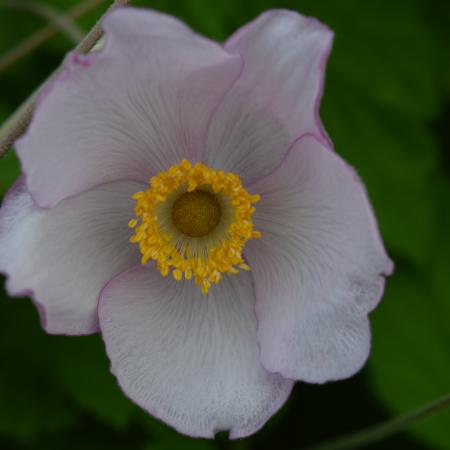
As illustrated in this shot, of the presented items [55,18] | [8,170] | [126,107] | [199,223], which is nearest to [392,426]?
[199,223]

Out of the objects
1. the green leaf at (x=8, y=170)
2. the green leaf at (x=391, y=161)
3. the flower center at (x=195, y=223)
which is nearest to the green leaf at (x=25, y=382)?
the green leaf at (x=8, y=170)

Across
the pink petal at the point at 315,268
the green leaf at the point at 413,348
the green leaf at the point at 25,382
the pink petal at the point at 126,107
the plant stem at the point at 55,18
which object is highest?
the pink petal at the point at 126,107

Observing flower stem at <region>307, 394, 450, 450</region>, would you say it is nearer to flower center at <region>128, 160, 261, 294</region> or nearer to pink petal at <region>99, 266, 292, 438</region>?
pink petal at <region>99, 266, 292, 438</region>

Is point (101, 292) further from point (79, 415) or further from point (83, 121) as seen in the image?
point (79, 415)

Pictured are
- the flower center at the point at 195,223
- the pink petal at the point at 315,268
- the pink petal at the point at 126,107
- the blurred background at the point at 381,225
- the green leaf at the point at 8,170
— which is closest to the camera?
the pink petal at the point at 126,107

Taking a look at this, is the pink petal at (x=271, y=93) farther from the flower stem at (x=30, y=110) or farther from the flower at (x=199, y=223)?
the flower stem at (x=30, y=110)

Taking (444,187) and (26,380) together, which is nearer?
(26,380)

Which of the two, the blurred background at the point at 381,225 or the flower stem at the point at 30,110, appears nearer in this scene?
the flower stem at the point at 30,110

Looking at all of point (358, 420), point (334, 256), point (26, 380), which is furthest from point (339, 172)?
point (358, 420)
